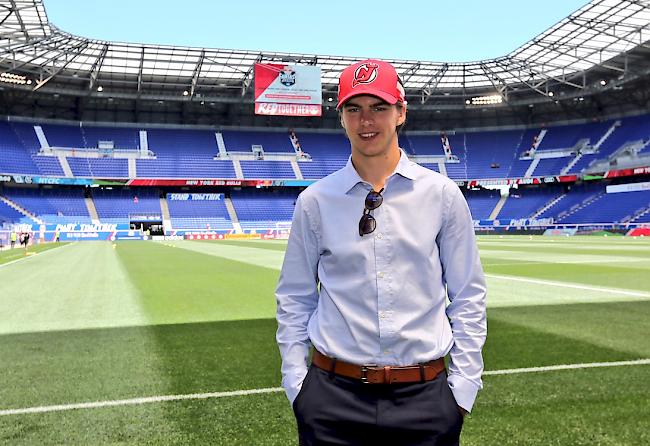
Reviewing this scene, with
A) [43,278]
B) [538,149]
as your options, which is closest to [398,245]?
[43,278]

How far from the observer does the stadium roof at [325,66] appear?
4278 cm

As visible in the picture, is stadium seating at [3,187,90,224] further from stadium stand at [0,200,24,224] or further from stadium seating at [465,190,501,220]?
stadium seating at [465,190,501,220]

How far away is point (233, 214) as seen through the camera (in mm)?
63312

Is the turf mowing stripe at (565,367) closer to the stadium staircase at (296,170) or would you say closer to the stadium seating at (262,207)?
the stadium seating at (262,207)

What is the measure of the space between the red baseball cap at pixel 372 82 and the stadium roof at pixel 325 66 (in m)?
40.8

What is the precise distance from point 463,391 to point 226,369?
399cm

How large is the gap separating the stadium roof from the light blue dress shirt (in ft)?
134

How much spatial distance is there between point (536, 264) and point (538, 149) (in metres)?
54.4

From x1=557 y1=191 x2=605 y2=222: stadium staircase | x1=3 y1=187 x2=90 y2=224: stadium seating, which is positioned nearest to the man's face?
x1=3 y1=187 x2=90 y2=224: stadium seating

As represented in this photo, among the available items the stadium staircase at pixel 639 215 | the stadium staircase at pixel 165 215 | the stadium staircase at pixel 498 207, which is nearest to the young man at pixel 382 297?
the stadium staircase at pixel 639 215

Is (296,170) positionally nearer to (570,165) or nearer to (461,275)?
(570,165)

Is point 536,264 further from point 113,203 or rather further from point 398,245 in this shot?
point 113,203

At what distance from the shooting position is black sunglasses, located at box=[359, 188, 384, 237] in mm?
2215

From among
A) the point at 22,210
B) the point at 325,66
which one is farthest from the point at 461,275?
the point at 22,210
